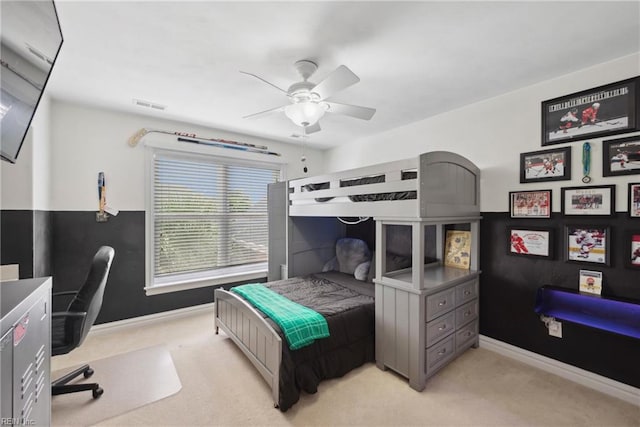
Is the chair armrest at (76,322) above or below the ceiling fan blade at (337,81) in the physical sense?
below

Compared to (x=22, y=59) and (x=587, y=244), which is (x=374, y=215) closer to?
(x=587, y=244)

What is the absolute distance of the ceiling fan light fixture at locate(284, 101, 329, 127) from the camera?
2020 millimetres

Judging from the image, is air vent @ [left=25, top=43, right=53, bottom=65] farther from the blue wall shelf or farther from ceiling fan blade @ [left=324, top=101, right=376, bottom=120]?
the blue wall shelf

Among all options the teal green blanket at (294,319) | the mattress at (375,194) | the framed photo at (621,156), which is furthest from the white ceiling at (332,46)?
the teal green blanket at (294,319)

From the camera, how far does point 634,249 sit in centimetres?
192

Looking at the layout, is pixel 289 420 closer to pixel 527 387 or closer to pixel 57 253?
pixel 527 387

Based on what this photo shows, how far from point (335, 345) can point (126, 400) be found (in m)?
1.57

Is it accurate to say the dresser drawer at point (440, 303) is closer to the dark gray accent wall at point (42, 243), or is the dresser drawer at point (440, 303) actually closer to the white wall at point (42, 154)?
the dark gray accent wall at point (42, 243)

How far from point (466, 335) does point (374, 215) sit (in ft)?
4.78

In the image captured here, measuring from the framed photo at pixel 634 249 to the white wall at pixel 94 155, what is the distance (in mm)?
4401

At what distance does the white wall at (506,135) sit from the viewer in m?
2.07

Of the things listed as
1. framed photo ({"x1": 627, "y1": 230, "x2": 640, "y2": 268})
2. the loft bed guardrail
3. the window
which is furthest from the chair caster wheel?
framed photo ({"x1": 627, "y1": 230, "x2": 640, "y2": 268})

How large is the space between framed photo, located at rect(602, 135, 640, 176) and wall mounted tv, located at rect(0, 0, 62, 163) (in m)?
3.44

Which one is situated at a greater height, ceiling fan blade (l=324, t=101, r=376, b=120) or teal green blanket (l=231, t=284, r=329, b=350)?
ceiling fan blade (l=324, t=101, r=376, b=120)
